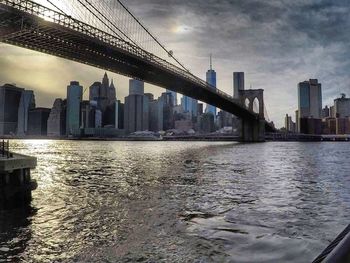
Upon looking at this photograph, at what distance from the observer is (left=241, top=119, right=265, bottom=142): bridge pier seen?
116062mm

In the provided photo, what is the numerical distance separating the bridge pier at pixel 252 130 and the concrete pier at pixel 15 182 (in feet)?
348

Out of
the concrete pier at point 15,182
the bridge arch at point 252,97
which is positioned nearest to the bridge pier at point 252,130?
the bridge arch at point 252,97

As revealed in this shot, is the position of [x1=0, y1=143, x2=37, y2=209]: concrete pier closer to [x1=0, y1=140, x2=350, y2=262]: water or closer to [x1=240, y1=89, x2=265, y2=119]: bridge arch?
[x1=0, y1=140, x2=350, y2=262]: water

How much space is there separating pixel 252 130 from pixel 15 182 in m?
108

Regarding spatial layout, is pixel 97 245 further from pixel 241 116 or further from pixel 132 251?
pixel 241 116

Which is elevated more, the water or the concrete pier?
the concrete pier

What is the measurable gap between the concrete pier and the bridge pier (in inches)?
4178

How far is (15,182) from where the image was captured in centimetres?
1325

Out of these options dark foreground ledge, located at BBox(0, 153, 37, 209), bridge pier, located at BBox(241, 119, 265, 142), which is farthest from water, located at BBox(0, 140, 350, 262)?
bridge pier, located at BBox(241, 119, 265, 142)

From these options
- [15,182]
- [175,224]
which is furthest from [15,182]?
[175,224]

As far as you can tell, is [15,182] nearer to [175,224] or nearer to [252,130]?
[175,224]

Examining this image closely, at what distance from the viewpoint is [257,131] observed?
117 m

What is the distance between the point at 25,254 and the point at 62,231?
1.84 m

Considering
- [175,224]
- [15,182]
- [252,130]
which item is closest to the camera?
[175,224]
